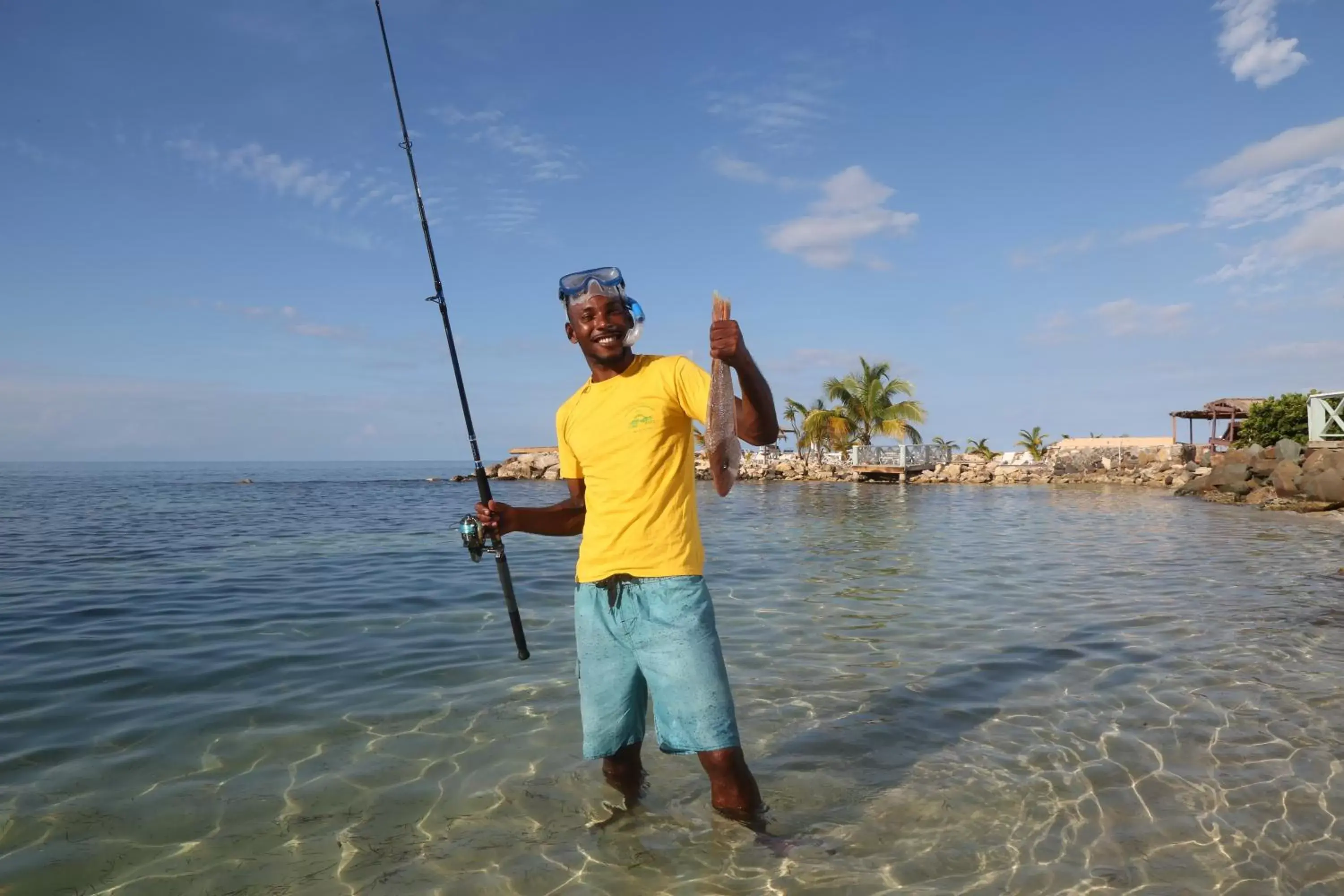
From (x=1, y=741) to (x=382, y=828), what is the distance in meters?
3.29

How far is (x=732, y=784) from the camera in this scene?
11.7 feet

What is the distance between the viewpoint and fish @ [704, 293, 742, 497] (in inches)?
119

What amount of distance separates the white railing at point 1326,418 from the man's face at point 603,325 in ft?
115

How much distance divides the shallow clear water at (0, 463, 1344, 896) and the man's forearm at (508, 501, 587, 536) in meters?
1.55

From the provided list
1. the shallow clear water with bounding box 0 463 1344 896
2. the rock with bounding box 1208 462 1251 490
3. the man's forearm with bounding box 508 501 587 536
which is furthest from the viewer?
the rock with bounding box 1208 462 1251 490

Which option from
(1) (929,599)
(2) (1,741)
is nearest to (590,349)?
(2) (1,741)

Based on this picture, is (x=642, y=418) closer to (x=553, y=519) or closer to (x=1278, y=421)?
(x=553, y=519)

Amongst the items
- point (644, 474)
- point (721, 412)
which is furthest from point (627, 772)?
point (721, 412)

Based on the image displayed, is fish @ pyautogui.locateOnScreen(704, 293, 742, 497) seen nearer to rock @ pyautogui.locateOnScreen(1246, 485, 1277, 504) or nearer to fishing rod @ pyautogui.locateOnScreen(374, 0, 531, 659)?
fishing rod @ pyautogui.locateOnScreen(374, 0, 531, 659)

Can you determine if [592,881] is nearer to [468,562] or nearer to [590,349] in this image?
[590,349]

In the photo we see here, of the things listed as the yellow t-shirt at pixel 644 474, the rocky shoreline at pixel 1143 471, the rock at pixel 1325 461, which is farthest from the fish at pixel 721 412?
the rock at pixel 1325 461

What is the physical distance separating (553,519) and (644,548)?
2.46ft

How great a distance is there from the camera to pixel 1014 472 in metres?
46.7

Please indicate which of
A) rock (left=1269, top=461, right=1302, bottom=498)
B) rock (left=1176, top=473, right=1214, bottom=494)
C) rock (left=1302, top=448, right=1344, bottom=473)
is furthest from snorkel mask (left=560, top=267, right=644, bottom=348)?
rock (left=1176, top=473, right=1214, bottom=494)
